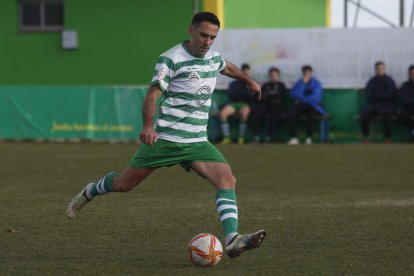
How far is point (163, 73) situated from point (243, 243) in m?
1.43

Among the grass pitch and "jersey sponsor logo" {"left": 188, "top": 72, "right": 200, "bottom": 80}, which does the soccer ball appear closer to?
the grass pitch

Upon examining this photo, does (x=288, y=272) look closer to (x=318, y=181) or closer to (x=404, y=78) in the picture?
(x=318, y=181)

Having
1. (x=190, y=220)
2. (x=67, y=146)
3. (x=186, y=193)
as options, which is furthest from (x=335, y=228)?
(x=67, y=146)

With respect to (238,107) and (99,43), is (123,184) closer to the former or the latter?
(238,107)

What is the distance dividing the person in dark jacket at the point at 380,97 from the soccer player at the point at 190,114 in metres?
16.5

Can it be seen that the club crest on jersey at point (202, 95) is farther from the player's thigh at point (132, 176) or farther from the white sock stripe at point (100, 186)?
the white sock stripe at point (100, 186)

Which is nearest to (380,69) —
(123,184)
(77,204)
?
(77,204)

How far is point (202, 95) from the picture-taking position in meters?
8.66

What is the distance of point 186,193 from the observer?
14312mm

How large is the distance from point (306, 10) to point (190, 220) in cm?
2499

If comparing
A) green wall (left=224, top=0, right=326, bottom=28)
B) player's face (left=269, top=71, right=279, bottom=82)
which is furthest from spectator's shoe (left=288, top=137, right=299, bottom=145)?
green wall (left=224, top=0, right=326, bottom=28)

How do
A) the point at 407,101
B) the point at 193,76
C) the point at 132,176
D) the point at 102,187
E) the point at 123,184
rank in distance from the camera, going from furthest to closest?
1. the point at 407,101
2. the point at 102,187
3. the point at 123,184
4. the point at 132,176
5. the point at 193,76

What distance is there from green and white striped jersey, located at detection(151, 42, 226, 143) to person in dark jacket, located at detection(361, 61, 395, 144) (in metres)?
16.5

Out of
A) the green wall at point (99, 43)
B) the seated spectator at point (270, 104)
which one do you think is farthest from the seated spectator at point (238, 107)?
the green wall at point (99, 43)
